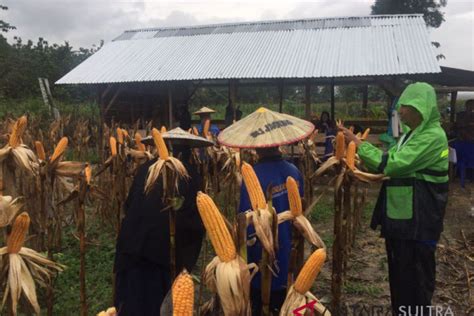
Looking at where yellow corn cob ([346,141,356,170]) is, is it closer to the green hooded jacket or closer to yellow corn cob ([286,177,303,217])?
the green hooded jacket

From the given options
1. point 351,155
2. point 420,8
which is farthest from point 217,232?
point 420,8

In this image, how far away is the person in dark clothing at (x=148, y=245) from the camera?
254 cm

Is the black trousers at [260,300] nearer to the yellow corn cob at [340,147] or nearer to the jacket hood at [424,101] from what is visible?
the yellow corn cob at [340,147]

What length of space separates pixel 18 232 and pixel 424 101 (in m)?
2.42

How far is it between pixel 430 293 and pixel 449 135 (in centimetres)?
859

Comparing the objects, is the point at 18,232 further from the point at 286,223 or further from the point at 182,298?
the point at 286,223

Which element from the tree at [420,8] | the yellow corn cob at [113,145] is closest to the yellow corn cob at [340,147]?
the yellow corn cob at [113,145]

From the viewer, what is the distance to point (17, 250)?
1574 mm

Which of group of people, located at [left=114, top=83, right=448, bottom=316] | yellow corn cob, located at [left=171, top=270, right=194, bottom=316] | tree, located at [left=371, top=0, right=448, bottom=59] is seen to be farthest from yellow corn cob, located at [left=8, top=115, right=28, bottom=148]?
tree, located at [left=371, top=0, right=448, bottom=59]

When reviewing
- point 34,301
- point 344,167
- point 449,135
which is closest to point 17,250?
point 34,301

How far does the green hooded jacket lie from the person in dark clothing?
127 centimetres

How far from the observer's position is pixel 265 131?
8.58ft

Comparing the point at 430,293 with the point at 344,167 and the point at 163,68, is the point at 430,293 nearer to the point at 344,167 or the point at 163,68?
the point at 344,167

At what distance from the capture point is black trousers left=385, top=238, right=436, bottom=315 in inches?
114
